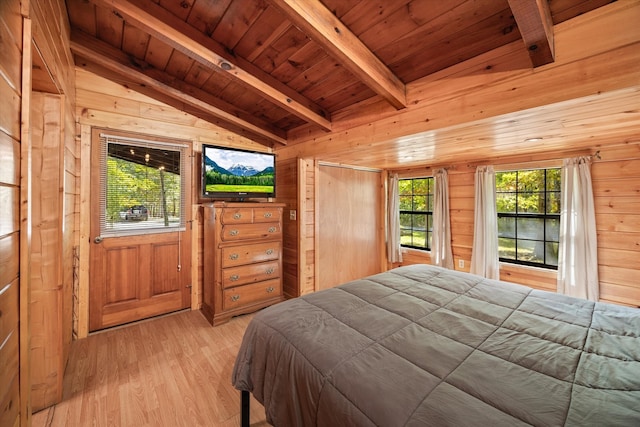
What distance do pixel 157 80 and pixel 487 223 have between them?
4.26 m

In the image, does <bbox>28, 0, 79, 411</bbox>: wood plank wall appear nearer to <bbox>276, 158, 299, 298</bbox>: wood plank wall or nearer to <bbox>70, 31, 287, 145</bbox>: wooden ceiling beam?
<bbox>70, 31, 287, 145</bbox>: wooden ceiling beam

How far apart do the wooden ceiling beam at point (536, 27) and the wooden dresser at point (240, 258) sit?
8.27 ft

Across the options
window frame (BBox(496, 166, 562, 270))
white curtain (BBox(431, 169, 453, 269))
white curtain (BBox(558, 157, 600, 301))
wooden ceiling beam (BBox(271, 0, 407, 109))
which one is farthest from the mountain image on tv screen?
white curtain (BBox(558, 157, 600, 301))

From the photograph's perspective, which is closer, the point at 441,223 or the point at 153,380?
the point at 153,380

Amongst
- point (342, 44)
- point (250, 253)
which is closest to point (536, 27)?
point (342, 44)

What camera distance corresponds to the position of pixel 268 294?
10.2 feet

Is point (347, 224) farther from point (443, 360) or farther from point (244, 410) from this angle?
point (443, 360)

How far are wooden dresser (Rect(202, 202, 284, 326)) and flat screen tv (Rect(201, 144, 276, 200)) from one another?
31 cm

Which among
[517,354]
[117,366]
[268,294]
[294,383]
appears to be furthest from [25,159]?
[268,294]

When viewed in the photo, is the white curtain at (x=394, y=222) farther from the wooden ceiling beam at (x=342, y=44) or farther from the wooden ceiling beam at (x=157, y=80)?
the wooden ceiling beam at (x=342, y=44)

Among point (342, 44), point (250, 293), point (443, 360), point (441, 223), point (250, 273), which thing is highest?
point (342, 44)

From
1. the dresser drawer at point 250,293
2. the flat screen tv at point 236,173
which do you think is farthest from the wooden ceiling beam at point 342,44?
the dresser drawer at point 250,293

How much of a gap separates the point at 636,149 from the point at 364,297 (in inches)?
129

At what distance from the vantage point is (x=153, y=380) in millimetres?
1908
